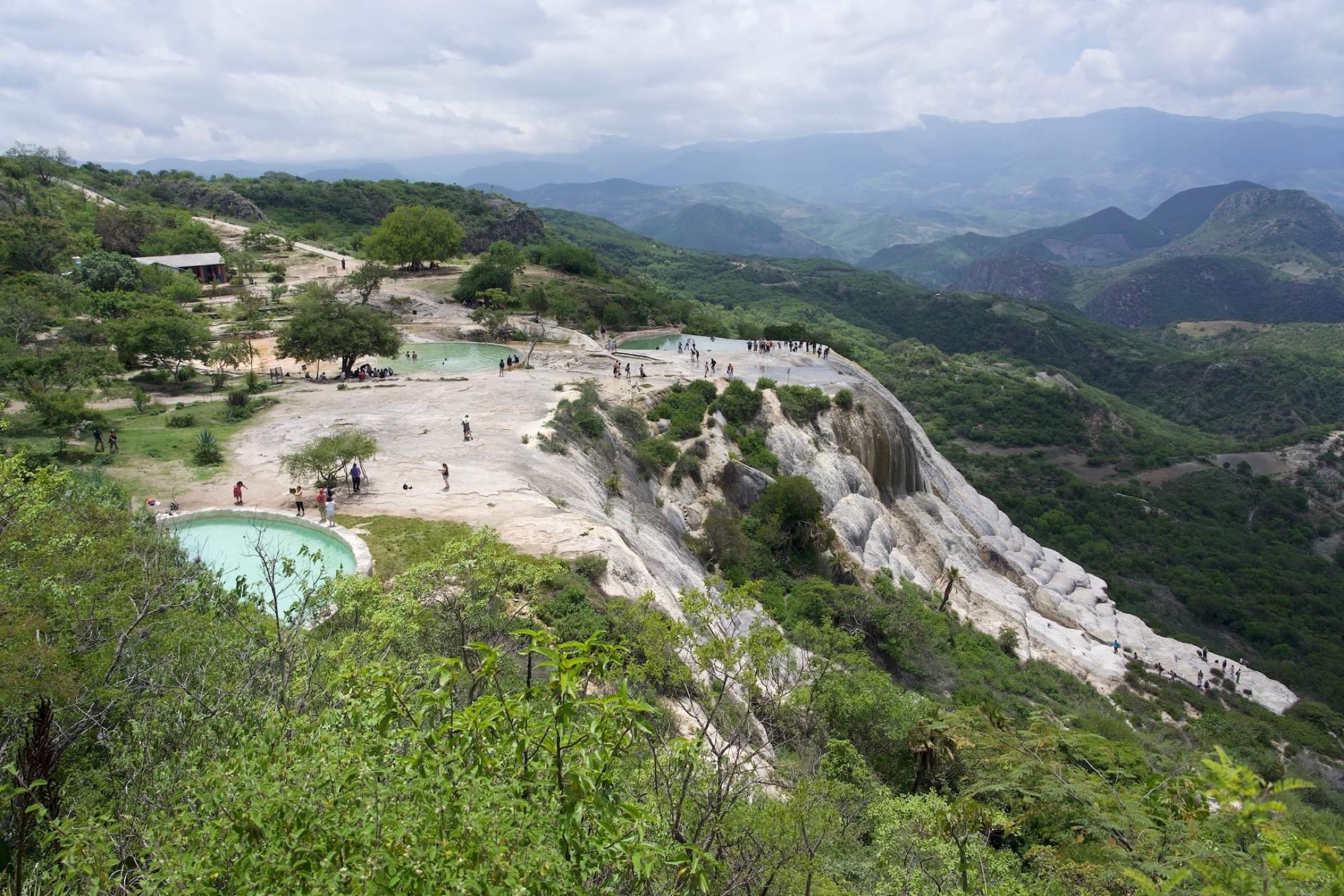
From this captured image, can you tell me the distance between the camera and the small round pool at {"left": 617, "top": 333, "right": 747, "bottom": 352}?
53.5m

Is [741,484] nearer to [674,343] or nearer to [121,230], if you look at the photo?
[674,343]

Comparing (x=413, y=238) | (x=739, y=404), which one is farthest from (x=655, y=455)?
(x=413, y=238)

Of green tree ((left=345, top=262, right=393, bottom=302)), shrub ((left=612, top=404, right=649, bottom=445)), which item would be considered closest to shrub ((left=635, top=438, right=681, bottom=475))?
shrub ((left=612, top=404, right=649, bottom=445))

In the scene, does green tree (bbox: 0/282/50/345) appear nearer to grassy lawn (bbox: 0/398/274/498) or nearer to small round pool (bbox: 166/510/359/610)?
grassy lawn (bbox: 0/398/274/498)

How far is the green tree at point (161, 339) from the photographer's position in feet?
114

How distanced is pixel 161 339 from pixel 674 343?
32960mm

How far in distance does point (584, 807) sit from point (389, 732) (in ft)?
5.91

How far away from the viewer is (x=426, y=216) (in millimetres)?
66500

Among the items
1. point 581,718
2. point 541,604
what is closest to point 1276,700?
point 541,604

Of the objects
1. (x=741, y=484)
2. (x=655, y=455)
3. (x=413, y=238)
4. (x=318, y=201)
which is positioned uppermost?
(x=318, y=201)

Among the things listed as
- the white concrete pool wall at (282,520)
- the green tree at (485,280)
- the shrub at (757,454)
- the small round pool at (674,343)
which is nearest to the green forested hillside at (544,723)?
the white concrete pool wall at (282,520)

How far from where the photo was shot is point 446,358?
150ft

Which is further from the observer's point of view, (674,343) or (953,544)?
(674,343)

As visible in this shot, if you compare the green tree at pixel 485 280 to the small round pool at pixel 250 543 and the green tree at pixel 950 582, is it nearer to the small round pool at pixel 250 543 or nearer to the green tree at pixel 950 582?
the green tree at pixel 950 582
